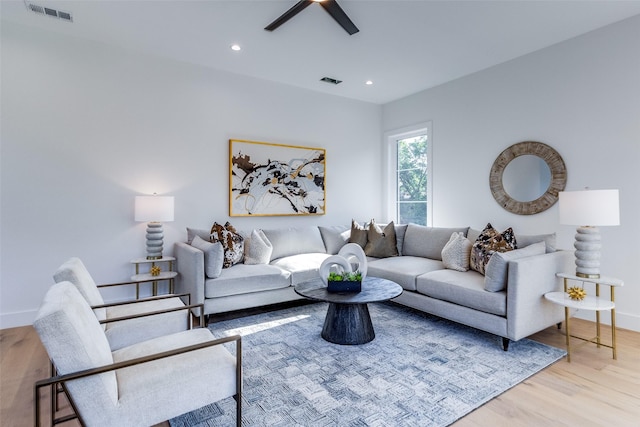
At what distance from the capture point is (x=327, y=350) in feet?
8.90

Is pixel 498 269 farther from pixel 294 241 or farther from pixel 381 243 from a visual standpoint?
pixel 294 241

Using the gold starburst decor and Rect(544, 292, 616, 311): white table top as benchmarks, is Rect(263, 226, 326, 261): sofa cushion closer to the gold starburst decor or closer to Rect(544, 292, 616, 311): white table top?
Rect(544, 292, 616, 311): white table top

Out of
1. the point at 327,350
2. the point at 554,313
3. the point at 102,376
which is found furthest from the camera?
the point at 554,313

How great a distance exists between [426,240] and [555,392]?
7.54 feet

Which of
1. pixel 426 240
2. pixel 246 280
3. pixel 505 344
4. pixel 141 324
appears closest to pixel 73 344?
pixel 141 324

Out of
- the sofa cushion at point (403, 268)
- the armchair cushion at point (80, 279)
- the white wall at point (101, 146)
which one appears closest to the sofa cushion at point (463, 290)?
the sofa cushion at point (403, 268)

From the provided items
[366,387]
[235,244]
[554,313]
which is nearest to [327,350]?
[366,387]

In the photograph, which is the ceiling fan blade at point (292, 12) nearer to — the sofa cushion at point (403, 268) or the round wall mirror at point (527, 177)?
the sofa cushion at point (403, 268)

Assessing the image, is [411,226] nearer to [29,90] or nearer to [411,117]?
[411,117]

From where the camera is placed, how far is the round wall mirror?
362 cm

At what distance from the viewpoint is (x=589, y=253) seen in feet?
9.01

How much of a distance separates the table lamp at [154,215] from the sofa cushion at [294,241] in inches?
49.4

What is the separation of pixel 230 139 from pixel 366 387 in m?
3.35

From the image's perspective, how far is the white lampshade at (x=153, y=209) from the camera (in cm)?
350
